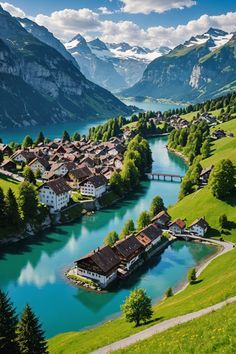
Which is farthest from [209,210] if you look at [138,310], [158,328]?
[158,328]

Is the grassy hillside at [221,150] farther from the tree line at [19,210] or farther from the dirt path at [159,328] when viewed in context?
the dirt path at [159,328]

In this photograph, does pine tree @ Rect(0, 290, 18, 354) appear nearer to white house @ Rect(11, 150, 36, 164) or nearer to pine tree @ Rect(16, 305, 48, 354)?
pine tree @ Rect(16, 305, 48, 354)

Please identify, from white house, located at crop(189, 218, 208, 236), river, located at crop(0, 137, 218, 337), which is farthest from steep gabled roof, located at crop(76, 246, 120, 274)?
white house, located at crop(189, 218, 208, 236)

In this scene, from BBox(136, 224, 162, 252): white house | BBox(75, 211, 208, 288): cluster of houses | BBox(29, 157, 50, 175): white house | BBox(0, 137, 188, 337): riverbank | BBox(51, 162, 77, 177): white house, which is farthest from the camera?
BBox(29, 157, 50, 175): white house

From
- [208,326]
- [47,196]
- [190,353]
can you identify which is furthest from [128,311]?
[47,196]

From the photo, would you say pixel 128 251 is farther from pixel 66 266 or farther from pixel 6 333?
pixel 6 333

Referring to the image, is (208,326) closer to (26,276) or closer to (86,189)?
(26,276)

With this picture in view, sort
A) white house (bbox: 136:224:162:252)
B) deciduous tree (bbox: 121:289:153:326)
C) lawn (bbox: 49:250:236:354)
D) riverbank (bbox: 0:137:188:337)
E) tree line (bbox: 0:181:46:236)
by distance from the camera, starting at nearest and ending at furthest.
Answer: lawn (bbox: 49:250:236:354) → deciduous tree (bbox: 121:289:153:326) → riverbank (bbox: 0:137:188:337) → white house (bbox: 136:224:162:252) → tree line (bbox: 0:181:46:236)

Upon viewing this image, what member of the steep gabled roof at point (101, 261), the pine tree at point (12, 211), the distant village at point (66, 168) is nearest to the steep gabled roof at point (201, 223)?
the steep gabled roof at point (101, 261)
